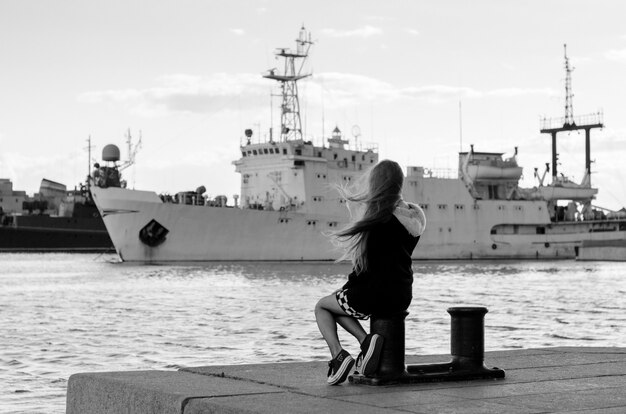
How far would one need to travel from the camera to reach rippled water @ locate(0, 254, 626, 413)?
12922 mm

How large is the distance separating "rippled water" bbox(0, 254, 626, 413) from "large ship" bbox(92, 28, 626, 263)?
1473 centimetres

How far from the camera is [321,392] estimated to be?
579 centimetres

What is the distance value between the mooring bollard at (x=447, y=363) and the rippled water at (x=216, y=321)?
536 mm

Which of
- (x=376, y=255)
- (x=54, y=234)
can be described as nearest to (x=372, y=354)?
(x=376, y=255)

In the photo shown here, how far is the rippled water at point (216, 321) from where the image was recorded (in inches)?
509

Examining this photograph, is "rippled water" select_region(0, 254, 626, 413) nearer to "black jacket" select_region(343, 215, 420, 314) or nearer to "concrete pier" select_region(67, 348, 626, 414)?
"concrete pier" select_region(67, 348, 626, 414)

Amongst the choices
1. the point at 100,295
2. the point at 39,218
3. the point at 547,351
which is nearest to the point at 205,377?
the point at 547,351

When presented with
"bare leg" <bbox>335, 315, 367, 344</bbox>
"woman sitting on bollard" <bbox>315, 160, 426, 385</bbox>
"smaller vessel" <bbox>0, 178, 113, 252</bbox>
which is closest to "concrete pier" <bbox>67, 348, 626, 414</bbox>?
"woman sitting on bollard" <bbox>315, 160, 426, 385</bbox>

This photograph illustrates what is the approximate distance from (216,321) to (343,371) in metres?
14.0

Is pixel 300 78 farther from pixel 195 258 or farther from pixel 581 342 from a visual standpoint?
pixel 581 342

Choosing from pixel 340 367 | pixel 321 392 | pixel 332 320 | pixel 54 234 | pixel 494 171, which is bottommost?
pixel 321 392

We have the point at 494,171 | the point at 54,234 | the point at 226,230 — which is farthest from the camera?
the point at 54,234

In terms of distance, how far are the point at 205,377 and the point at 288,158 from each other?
4840 centimetres

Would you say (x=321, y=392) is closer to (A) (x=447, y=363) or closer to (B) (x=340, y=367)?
(B) (x=340, y=367)
